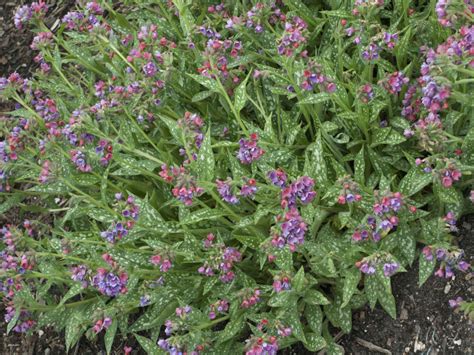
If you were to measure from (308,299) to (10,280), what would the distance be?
1.51 meters

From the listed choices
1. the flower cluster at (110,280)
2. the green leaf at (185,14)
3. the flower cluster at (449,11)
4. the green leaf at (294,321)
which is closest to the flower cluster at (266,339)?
the green leaf at (294,321)

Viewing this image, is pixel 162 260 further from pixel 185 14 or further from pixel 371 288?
pixel 185 14

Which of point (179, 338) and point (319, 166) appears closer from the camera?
point (179, 338)

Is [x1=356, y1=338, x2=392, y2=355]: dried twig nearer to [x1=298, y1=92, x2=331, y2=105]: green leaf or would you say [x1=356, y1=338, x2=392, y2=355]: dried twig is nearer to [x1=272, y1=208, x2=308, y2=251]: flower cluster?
[x1=272, y1=208, x2=308, y2=251]: flower cluster

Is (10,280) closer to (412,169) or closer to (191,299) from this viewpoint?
(191,299)

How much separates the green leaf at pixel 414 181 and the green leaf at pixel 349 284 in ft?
1.48

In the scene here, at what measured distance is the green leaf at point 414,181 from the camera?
326cm

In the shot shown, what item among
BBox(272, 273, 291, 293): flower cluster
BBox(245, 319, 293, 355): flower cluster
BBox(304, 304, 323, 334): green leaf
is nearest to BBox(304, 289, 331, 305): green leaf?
BBox(304, 304, 323, 334): green leaf

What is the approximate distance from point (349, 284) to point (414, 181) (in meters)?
0.58

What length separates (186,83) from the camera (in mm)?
4328

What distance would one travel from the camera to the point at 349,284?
10.7 ft

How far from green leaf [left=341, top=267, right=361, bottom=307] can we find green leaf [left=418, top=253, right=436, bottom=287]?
0.93 feet

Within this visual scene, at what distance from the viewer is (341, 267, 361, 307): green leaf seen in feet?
10.6

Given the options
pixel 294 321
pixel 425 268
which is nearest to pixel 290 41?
pixel 425 268
